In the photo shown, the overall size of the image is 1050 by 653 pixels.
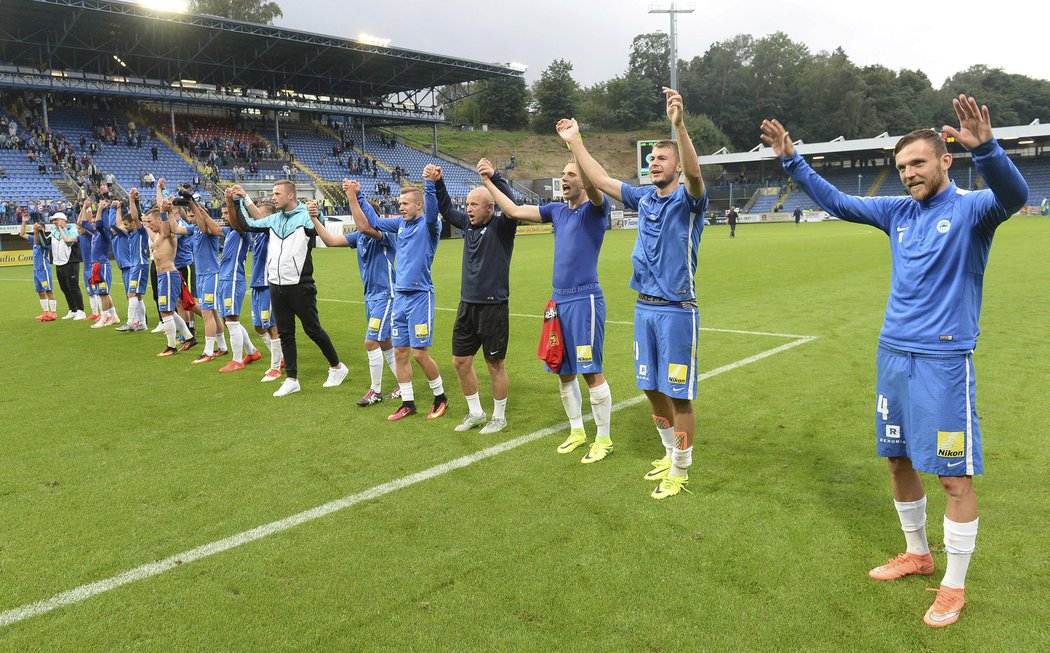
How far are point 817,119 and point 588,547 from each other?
108498mm

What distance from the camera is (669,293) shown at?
479 centimetres

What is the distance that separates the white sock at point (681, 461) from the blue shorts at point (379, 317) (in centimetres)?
371

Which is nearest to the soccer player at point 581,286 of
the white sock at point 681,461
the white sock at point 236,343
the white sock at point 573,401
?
the white sock at point 573,401

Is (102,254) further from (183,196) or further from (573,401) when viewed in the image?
(573,401)

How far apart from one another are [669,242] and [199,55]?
50947 mm

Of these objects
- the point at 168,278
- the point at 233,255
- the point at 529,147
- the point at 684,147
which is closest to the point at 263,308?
the point at 233,255

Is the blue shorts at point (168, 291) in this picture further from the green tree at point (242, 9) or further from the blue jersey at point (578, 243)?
the green tree at point (242, 9)

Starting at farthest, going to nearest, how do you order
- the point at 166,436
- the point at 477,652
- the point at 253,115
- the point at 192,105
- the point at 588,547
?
the point at 253,115 → the point at 192,105 → the point at 166,436 → the point at 588,547 → the point at 477,652

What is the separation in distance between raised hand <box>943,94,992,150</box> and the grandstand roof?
150 ft

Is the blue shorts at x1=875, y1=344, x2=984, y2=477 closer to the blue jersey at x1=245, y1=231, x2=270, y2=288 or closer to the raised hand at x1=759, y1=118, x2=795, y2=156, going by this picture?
the raised hand at x1=759, y1=118, x2=795, y2=156

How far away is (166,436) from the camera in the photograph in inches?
260

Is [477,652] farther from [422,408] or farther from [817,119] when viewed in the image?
[817,119]

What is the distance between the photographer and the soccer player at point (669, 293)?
4.75m

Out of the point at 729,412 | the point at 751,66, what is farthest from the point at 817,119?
the point at 729,412
